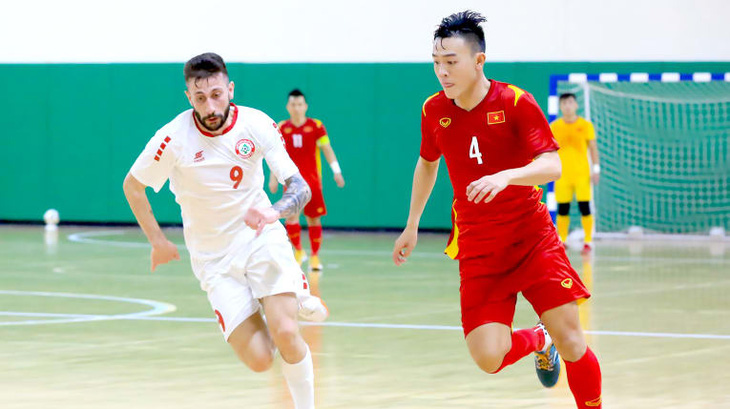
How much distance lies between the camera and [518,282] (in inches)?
225

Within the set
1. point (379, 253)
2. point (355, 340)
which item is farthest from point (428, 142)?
point (379, 253)

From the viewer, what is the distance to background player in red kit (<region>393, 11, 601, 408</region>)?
562 centimetres

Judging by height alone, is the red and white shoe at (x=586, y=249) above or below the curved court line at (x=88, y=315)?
below

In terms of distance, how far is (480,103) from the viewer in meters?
5.69

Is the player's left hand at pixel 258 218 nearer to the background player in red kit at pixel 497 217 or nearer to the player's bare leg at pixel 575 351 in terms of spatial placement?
the background player in red kit at pixel 497 217

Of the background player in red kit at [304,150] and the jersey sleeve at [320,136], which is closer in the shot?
the background player in red kit at [304,150]

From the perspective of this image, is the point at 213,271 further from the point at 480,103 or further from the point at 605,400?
the point at 605,400

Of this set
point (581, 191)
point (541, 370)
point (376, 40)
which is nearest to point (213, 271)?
point (541, 370)

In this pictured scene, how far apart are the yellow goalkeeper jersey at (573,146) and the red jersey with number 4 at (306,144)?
3.83 m

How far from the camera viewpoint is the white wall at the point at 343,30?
63.0ft

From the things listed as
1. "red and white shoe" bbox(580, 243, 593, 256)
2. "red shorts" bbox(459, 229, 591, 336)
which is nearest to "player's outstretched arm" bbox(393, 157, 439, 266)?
"red shorts" bbox(459, 229, 591, 336)

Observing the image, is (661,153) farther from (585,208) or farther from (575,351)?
(575,351)

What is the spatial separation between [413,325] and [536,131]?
4400 millimetres

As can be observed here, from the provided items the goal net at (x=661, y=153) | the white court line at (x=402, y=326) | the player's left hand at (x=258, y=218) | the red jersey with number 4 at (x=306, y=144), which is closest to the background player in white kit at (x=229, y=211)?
the player's left hand at (x=258, y=218)
